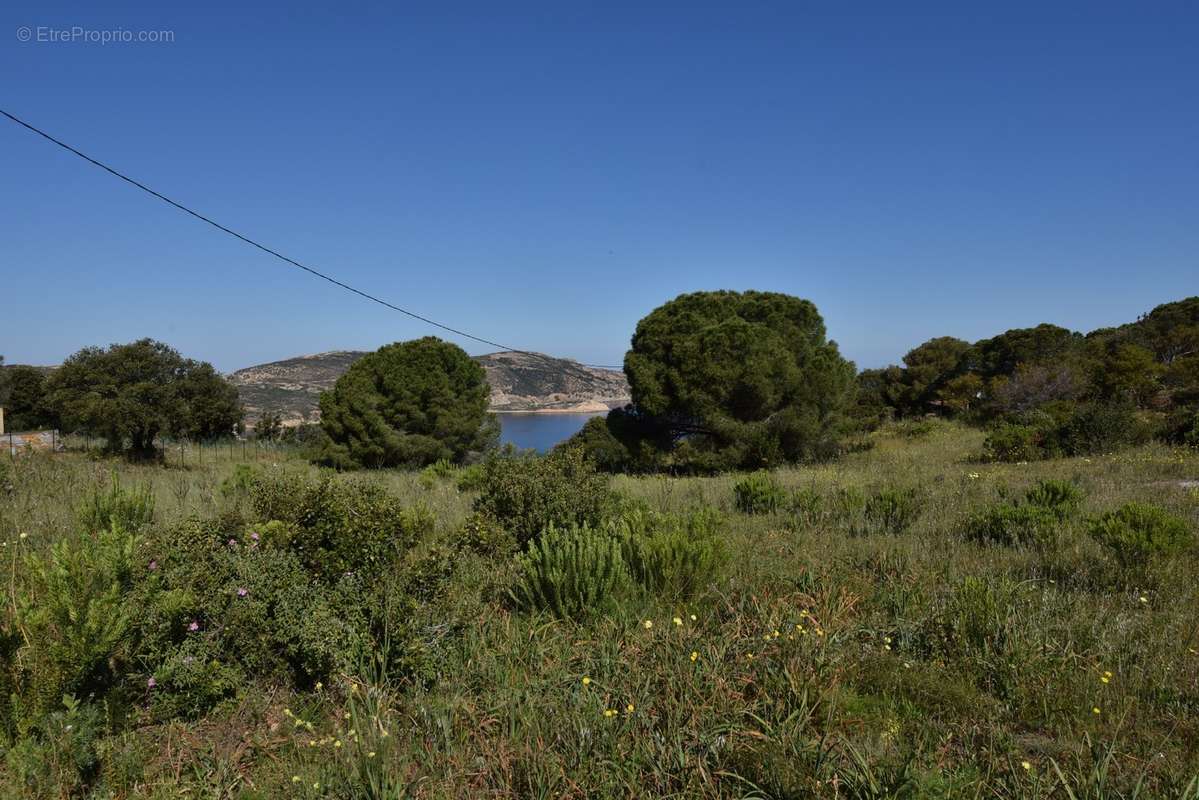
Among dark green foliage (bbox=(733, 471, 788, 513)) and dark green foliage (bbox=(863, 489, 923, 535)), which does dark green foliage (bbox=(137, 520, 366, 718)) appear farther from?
dark green foliage (bbox=(733, 471, 788, 513))

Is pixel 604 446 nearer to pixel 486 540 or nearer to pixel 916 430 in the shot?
pixel 916 430

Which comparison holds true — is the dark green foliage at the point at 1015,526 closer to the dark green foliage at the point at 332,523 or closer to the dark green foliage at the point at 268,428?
the dark green foliage at the point at 332,523

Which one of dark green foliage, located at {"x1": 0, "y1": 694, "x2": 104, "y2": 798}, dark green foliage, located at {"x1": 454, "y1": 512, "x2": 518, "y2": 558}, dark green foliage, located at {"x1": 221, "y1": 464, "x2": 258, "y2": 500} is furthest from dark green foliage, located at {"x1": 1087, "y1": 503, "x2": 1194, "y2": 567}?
dark green foliage, located at {"x1": 221, "y1": 464, "x2": 258, "y2": 500}

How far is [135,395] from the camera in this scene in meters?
16.8

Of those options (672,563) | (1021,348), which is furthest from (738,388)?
(1021,348)

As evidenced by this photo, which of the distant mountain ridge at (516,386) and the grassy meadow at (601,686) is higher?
the distant mountain ridge at (516,386)

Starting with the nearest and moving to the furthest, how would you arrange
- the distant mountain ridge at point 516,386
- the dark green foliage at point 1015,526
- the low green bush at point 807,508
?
the dark green foliage at point 1015,526 → the low green bush at point 807,508 → the distant mountain ridge at point 516,386

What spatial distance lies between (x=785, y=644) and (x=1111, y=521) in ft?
13.4

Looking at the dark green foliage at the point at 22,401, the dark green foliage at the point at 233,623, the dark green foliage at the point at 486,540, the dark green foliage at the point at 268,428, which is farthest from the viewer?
the dark green foliage at the point at 22,401

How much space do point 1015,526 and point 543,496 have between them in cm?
458

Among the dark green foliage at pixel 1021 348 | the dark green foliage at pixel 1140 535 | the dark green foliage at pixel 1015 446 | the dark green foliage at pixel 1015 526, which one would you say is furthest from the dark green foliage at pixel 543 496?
the dark green foliage at pixel 1021 348

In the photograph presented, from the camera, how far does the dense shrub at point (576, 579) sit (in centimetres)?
405

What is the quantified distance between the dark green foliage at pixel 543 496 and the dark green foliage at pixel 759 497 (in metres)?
2.32

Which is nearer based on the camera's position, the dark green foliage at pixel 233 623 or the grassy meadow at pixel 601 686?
the grassy meadow at pixel 601 686
